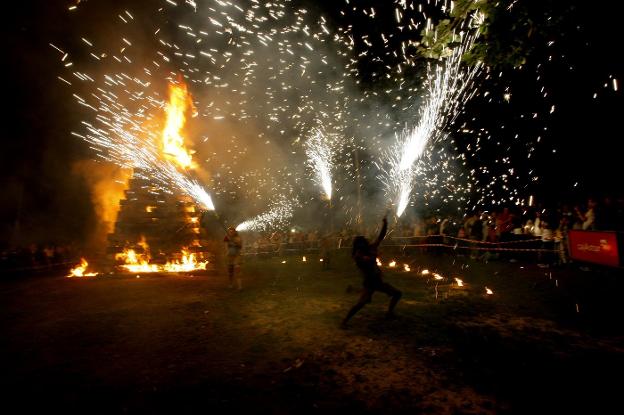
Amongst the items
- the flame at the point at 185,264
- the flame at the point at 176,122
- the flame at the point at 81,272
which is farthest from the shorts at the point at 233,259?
the flame at the point at 176,122

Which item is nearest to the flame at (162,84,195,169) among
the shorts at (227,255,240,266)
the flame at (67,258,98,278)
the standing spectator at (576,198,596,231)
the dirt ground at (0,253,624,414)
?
the flame at (67,258,98,278)

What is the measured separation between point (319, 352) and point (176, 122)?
14.6 m

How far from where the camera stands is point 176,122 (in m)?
16.5

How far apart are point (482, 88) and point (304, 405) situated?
20.0m

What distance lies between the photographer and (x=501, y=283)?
10094 mm

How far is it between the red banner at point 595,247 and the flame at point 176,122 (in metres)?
16.1

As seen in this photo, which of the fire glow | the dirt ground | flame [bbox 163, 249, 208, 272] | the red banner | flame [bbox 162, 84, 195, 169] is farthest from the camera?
flame [bbox 162, 84, 195, 169]

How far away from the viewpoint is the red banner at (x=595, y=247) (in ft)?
25.9

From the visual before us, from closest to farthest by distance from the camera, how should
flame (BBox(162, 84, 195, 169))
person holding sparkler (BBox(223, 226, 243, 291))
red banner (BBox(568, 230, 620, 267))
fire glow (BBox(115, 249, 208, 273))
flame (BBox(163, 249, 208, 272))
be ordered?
1. red banner (BBox(568, 230, 620, 267))
2. person holding sparkler (BBox(223, 226, 243, 291))
3. fire glow (BBox(115, 249, 208, 273))
4. flame (BBox(163, 249, 208, 272))
5. flame (BBox(162, 84, 195, 169))

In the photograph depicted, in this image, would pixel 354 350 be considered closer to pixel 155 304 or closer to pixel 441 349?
pixel 441 349

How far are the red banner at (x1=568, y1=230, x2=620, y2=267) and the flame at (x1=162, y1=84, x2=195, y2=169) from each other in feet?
52.8

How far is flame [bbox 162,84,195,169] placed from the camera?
16234mm

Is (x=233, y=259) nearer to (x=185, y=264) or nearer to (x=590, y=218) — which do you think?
(x=185, y=264)

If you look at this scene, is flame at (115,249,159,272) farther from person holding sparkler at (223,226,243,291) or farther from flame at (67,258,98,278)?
person holding sparkler at (223,226,243,291)
